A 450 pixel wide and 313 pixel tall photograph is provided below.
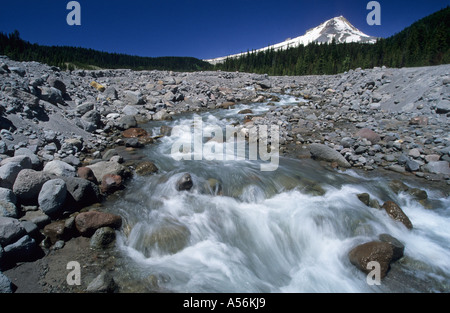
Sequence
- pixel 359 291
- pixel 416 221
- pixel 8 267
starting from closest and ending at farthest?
pixel 8 267 < pixel 359 291 < pixel 416 221

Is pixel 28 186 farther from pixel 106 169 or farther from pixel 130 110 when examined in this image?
pixel 130 110

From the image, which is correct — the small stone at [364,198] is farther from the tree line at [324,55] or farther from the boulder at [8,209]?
the tree line at [324,55]

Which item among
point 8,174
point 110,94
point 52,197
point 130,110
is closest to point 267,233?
point 52,197

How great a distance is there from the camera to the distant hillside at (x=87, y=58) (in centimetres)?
5125

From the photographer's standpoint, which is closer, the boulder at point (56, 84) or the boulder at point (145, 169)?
the boulder at point (145, 169)

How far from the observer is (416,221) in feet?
17.0

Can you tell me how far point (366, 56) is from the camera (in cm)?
5338

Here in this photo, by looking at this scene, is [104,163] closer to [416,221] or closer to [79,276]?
[79,276]

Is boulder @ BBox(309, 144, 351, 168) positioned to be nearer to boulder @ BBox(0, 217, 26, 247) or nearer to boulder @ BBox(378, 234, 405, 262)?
boulder @ BBox(378, 234, 405, 262)

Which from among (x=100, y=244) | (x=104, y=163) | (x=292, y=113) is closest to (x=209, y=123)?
(x=292, y=113)

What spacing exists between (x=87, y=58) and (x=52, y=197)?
292 feet

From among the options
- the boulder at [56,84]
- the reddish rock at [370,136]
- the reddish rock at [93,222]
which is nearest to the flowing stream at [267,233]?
the reddish rock at [93,222]

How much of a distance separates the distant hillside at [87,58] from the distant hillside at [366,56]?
1124 inches

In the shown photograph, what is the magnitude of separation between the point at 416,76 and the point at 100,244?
1979 centimetres
